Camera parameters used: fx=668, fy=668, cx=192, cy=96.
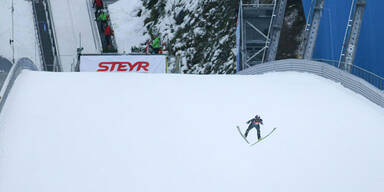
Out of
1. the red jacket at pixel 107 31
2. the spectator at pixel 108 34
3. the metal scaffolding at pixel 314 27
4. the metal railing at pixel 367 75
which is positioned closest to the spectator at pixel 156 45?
the spectator at pixel 108 34

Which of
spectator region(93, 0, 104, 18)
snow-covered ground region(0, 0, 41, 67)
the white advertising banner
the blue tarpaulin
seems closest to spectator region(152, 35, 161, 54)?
the white advertising banner

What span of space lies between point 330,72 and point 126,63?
19.3ft

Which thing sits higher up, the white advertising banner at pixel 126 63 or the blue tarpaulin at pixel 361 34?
the blue tarpaulin at pixel 361 34

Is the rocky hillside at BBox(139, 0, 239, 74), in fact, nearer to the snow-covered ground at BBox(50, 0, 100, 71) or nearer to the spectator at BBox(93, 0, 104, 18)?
the spectator at BBox(93, 0, 104, 18)

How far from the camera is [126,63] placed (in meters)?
17.8

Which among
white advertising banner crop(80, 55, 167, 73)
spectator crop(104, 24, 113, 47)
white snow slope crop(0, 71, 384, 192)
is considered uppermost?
spectator crop(104, 24, 113, 47)

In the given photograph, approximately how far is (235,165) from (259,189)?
2.76ft

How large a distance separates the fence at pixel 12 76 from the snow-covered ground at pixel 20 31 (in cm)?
473

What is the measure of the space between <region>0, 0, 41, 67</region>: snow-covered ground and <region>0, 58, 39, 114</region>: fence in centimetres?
473

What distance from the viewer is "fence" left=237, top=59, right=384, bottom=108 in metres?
12.4

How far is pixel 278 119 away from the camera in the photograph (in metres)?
12.8

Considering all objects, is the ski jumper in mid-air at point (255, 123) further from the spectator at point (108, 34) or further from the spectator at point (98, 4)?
the spectator at point (98, 4)

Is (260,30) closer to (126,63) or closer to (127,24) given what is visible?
(126,63)

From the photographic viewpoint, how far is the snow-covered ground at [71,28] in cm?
2131
